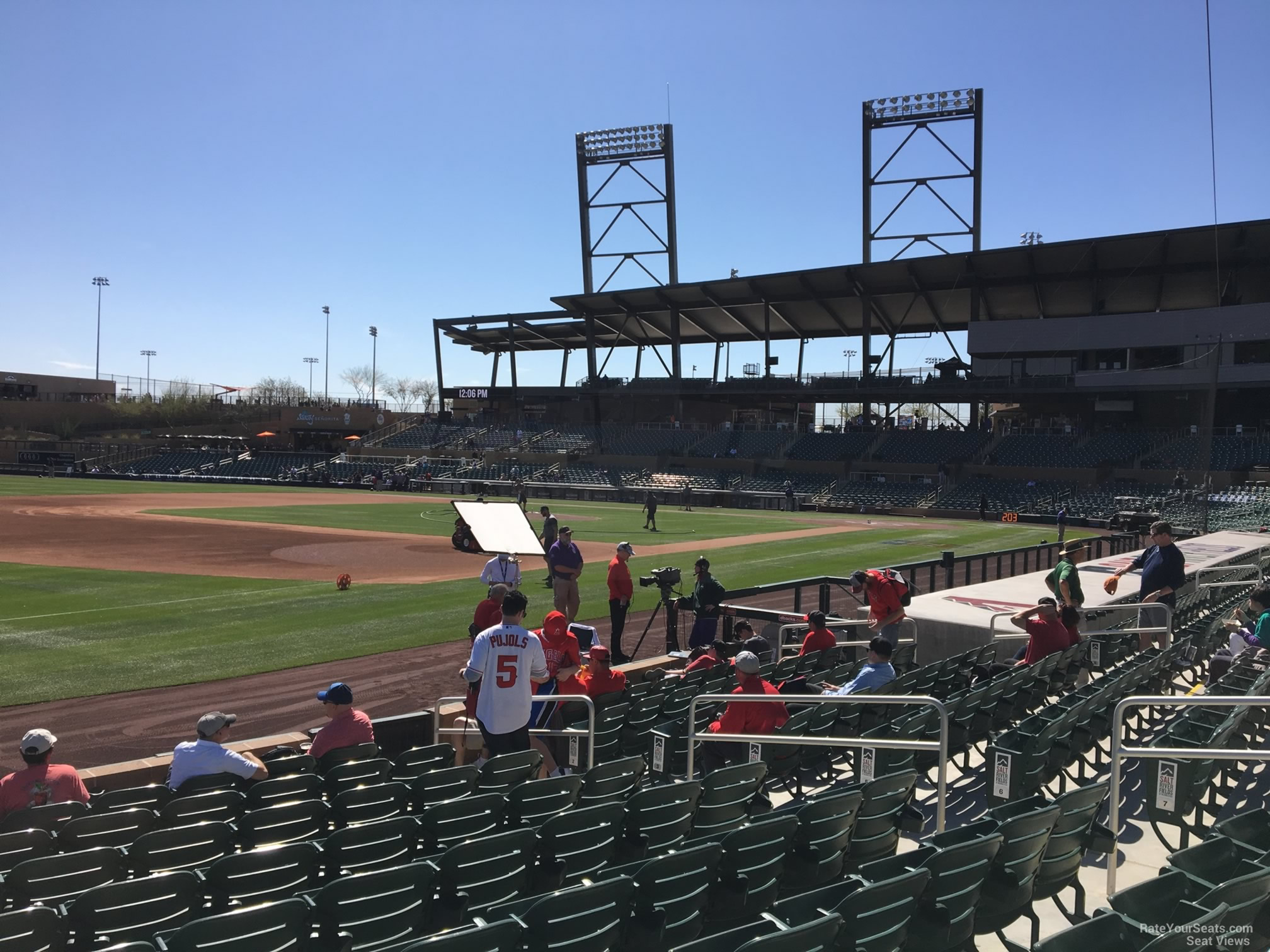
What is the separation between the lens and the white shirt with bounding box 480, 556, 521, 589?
13.0 metres

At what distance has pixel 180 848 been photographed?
5395 millimetres

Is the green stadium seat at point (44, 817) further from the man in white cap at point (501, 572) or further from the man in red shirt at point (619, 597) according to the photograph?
the man in red shirt at point (619, 597)

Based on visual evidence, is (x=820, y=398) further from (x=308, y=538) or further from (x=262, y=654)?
(x=262, y=654)

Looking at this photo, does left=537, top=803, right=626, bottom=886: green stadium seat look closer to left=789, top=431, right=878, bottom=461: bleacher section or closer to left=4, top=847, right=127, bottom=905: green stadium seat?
left=4, top=847, right=127, bottom=905: green stadium seat

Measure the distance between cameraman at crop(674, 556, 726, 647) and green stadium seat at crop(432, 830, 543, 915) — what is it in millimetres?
8366

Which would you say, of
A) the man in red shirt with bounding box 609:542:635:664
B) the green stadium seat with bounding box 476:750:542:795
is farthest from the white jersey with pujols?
the man in red shirt with bounding box 609:542:635:664

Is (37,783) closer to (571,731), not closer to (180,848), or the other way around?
(180,848)

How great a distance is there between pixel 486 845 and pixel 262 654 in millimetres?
11715

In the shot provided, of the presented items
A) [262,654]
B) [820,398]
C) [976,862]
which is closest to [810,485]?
[820,398]

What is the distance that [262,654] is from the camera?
593 inches

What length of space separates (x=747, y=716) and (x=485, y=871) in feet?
10.5

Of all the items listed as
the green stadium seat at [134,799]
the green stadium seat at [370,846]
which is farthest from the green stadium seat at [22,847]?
the green stadium seat at [370,846]

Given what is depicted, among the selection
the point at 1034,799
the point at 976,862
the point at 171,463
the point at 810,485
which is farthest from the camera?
the point at 171,463

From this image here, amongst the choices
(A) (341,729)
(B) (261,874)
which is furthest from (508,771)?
(B) (261,874)
